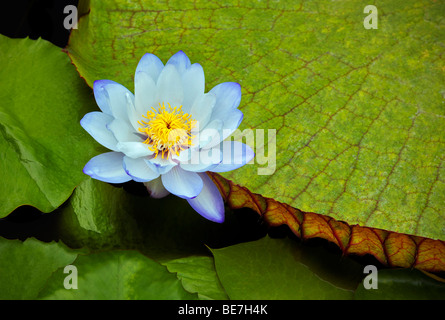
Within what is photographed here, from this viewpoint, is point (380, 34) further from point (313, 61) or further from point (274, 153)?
point (274, 153)

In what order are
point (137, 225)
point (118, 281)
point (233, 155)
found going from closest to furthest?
1. point (118, 281)
2. point (233, 155)
3. point (137, 225)

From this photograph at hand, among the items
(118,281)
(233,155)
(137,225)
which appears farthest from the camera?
(137,225)

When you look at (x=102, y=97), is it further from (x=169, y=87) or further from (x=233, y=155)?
(x=233, y=155)

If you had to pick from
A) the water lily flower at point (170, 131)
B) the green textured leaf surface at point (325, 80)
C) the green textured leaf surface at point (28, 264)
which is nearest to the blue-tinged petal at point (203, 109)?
the water lily flower at point (170, 131)

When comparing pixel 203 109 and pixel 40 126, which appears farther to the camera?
pixel 40 126

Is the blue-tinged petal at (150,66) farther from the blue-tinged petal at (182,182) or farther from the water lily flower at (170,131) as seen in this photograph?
the blue-tinged petal at (182,182)

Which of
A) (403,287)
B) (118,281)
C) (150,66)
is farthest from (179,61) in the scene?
(403,287)

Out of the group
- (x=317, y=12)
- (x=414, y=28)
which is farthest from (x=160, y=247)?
(x=414, y=28)
